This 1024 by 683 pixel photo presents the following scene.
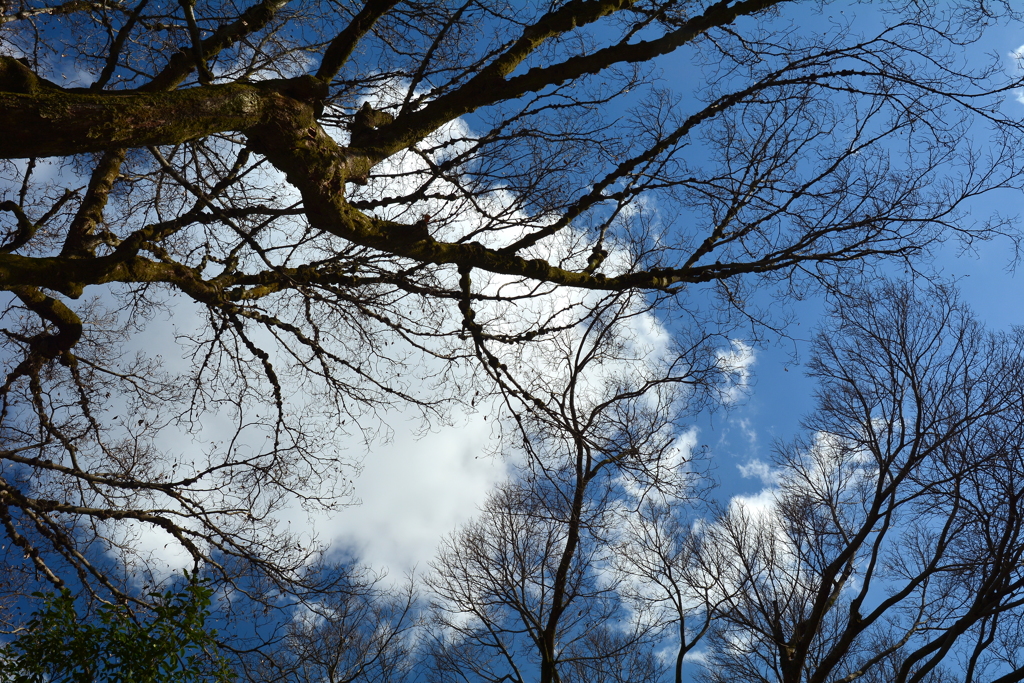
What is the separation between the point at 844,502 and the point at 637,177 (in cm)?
728

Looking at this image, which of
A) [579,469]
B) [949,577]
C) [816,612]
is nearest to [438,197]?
[579,469]

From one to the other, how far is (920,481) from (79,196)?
36.4ft

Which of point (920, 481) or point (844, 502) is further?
point (844, 502)

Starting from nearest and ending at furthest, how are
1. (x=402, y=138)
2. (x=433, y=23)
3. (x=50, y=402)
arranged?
(x=402, y=138) < (x=433, y=23) < (x=50, y=402)

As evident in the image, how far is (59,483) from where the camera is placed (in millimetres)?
6648

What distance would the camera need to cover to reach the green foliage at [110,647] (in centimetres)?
396

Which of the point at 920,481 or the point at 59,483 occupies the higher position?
the point at 920,481

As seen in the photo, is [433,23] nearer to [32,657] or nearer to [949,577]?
[32,657]

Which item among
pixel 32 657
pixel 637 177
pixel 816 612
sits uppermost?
pixel 637 177

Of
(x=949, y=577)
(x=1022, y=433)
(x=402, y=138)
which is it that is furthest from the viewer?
(x=949, y=577)

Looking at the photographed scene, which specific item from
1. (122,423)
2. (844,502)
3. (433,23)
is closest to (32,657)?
(122,423)

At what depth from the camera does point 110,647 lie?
4.04 m

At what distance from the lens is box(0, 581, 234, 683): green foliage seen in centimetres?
396

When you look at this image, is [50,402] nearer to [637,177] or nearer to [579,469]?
[579,469]
